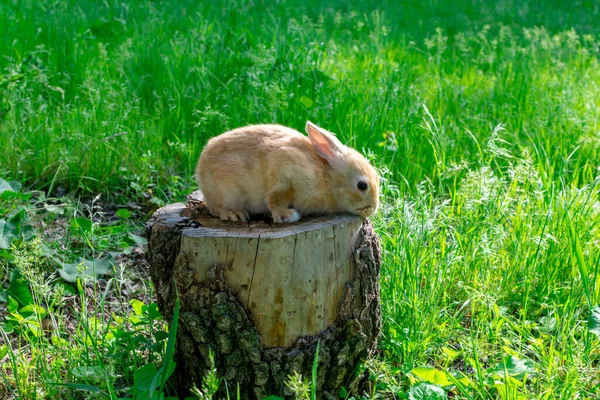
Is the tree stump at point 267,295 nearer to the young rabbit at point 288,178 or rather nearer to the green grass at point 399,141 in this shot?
the young rabbit at point 288,178

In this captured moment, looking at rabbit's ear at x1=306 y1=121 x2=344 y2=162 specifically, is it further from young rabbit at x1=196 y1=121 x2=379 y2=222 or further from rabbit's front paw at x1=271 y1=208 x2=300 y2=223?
rabbit's front paw at x1=271 y1=208 x2=300 y2=223

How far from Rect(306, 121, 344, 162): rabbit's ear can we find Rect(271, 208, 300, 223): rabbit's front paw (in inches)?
12.2

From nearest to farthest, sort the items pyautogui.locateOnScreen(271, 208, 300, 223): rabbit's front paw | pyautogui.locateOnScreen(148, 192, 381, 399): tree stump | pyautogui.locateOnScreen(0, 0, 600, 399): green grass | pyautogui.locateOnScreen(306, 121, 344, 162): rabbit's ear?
pyautogui.locateOnScreen(148, 192, 381, 399): tree stump, pyautogui.locateOnScreen(271, 208, 300, 223): rabbit's front paw, pyautogui.locateOnScreen(306, 121, 344, 162): rabbit's ear, pyautogui.locateOnScreen(0, 0, 600, 399): green grass

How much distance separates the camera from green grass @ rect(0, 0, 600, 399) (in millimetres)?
3504

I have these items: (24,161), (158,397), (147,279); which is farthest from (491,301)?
(24,161)

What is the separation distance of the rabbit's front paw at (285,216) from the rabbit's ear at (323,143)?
31cm

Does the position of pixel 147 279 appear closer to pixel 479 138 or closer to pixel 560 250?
pixel 560 250

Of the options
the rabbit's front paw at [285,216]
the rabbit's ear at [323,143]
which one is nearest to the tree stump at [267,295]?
the rabbit's front paw at [285,216]

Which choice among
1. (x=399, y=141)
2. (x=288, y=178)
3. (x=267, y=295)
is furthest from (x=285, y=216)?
(x=399, y=141)

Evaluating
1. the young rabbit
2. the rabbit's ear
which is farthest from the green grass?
the rabbit's ear

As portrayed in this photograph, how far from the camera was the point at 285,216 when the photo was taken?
317 cm

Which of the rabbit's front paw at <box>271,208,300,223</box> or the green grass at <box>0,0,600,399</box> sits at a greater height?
the rabbit's front paw at <box>271,208,300,223</box>

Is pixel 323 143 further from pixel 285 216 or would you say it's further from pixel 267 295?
pixel 267 295

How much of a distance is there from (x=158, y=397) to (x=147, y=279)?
157cm
